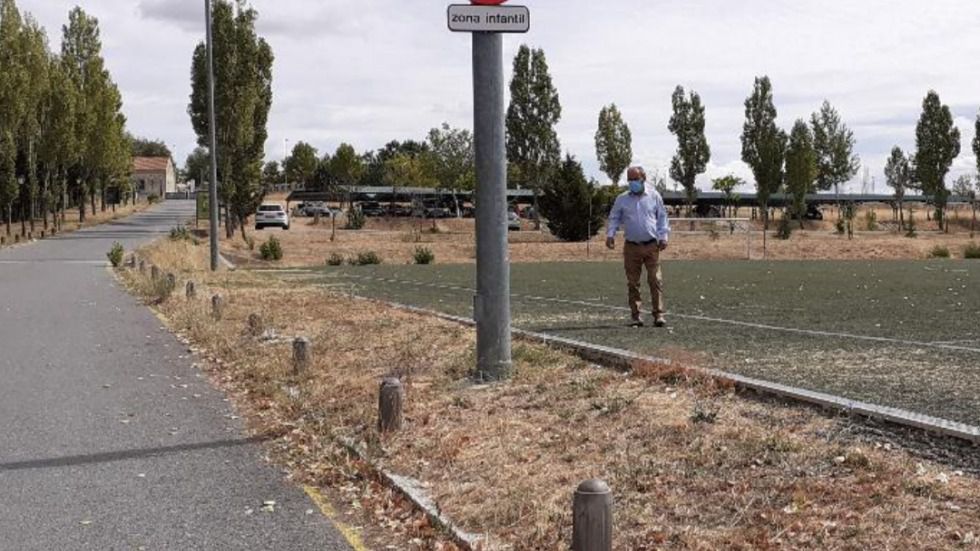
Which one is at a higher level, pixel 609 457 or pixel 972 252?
pixel 609 457

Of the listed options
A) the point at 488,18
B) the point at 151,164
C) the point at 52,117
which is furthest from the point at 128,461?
the point at 151,164

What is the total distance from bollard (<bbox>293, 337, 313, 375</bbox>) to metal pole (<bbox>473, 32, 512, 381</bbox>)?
79.1 inches

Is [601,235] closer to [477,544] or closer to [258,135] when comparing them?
[258,135]

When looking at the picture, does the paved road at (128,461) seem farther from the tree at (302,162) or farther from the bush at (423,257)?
the tree at (302,162)

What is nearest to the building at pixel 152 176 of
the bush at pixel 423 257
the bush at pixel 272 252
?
the bush at pixel 272 252

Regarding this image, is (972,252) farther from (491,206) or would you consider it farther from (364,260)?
(491,206)

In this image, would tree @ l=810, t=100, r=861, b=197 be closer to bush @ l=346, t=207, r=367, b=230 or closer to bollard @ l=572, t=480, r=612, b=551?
bush @ l=346, t=207, r=367, b=230

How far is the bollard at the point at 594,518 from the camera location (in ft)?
13.0

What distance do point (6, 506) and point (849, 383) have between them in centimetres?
551

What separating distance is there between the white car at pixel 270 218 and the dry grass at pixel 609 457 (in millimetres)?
51637

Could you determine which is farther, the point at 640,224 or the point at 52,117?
the point at 52,117

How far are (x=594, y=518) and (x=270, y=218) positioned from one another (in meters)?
59.0

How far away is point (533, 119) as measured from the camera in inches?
2840

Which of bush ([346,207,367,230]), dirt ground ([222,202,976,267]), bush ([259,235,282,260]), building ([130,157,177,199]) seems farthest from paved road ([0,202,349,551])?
building ([130,157,177,199])
